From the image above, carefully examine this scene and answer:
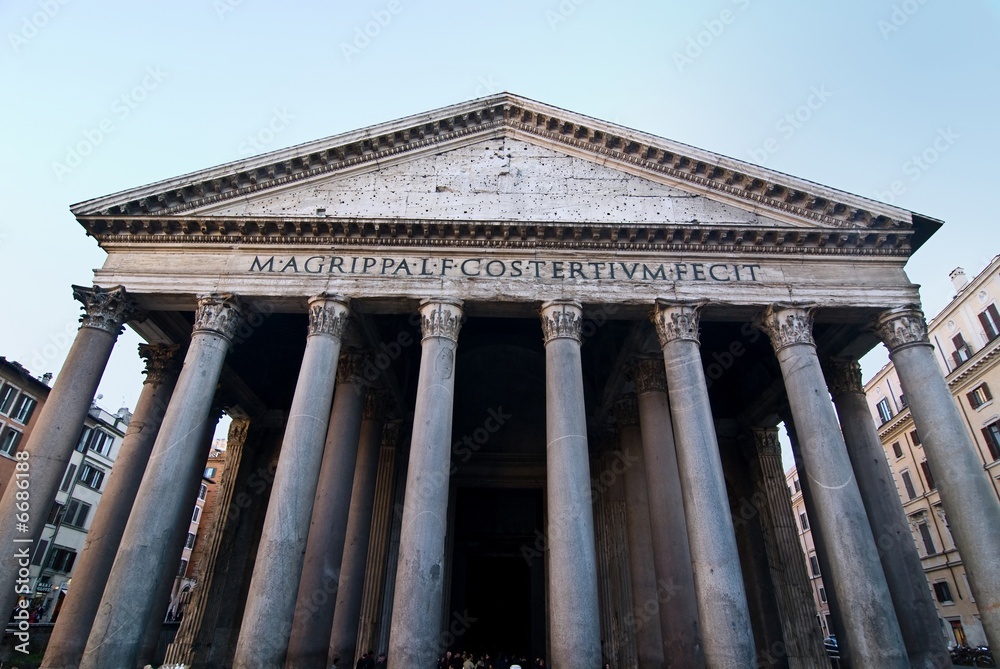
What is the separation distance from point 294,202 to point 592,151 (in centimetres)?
675

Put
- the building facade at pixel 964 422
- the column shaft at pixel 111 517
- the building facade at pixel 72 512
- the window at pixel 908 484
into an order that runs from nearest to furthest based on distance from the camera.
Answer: the column shaft at pixel 111 517 < the building facade at pixel 964 422 < the building facade at pixel 72 512 < the window at pixel 908 484

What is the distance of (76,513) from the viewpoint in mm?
30297

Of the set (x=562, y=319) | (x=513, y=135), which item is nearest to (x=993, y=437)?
(x=562, y=319)

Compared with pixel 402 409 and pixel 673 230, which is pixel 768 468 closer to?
pixel 673 230

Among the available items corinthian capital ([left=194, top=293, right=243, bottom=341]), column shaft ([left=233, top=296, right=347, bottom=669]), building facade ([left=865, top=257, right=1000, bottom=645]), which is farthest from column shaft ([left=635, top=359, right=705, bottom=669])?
building facade ([left=865, top=257, right=1000, bottom=645])

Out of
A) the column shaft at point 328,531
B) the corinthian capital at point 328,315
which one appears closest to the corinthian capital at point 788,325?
the corinthian capital at point 328,315

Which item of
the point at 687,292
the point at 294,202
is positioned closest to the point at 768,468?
the point at 687,292

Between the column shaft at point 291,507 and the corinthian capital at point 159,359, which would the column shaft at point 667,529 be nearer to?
the column shaft at point 291,507

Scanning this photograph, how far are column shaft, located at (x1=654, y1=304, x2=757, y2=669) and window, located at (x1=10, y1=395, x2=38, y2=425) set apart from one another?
2774 cm

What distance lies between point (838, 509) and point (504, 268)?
23.7 feet

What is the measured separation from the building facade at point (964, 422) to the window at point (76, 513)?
37800mm

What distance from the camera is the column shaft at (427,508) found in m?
8.66

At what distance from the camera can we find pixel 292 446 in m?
10.1

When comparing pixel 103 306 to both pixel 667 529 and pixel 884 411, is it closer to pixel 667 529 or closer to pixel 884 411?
A: pixel 667 529
